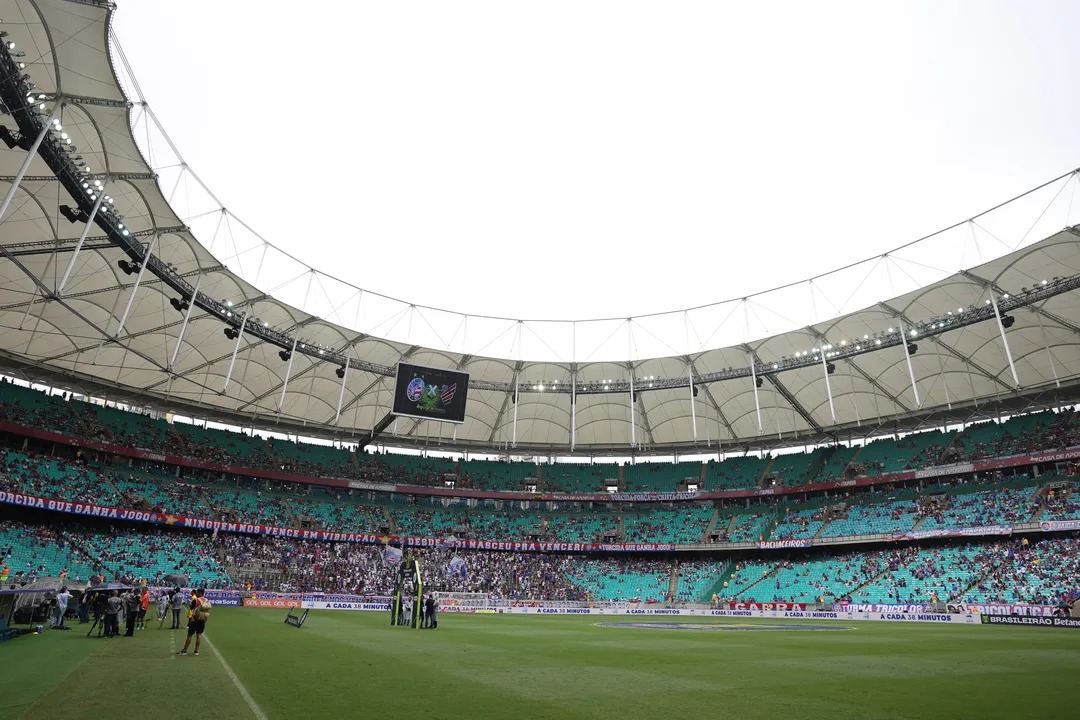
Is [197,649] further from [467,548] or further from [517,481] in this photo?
[517,481]

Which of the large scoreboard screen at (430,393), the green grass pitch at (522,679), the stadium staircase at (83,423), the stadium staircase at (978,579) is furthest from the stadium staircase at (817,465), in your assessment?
the stadium staircase at (83,423)

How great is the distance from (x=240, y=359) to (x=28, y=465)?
15.4 metres

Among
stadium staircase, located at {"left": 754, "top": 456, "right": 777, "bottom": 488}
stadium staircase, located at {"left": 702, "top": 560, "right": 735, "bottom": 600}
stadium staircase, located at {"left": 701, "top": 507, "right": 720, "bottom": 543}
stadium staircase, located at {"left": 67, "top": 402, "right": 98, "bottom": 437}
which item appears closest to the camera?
stadium staircase, located at {"left": 67, "top": 402, "right": 98, "bottom": 437}

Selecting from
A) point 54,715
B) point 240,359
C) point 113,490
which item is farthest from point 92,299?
point 54,715

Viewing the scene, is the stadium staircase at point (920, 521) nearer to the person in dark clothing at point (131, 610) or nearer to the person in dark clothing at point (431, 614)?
the person in dark clothing at point (431, 614)

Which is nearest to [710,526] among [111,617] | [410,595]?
[410,595]

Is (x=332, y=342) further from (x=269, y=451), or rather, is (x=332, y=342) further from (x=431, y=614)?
(x=431, y=614)

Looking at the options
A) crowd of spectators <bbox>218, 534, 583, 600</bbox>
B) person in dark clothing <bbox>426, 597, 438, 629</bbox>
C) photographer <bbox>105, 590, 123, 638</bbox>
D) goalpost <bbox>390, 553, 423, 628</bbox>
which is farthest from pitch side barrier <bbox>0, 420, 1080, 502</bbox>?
person in dark clothing <bbox>426, 597, 438, 629</bbox>

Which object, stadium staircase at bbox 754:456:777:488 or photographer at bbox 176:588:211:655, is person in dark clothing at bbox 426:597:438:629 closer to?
photographer at bbox 176:588:211:655

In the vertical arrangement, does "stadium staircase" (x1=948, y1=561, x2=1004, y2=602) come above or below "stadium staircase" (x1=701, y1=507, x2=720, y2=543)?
below

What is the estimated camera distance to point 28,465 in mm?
42938

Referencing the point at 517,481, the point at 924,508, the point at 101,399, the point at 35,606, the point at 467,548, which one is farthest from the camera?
the point at 517,481

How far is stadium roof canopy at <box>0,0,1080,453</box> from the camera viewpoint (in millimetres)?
27156

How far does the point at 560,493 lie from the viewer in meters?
66.9
